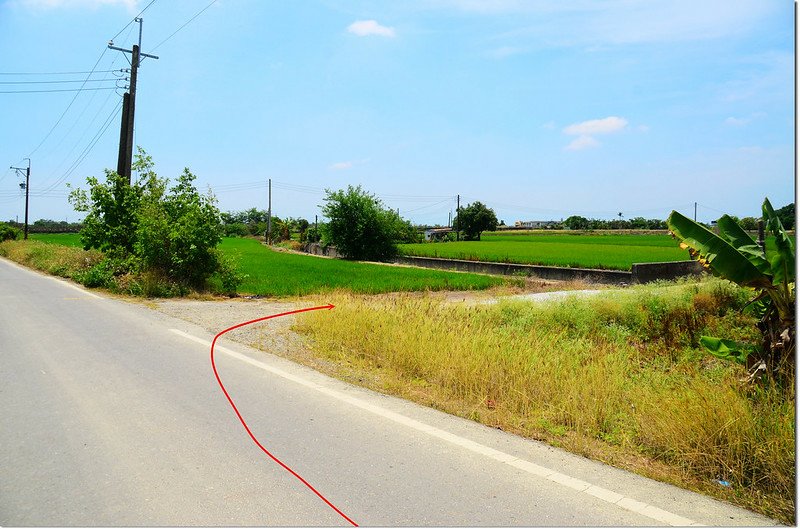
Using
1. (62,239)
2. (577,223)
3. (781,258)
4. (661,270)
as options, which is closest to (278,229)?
(62,239)

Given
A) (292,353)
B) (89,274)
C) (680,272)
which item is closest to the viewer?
(292,353)

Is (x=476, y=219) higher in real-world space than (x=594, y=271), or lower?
higher

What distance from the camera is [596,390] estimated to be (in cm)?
548

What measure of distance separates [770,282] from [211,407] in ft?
19.2

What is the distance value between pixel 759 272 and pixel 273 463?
516 centimetres

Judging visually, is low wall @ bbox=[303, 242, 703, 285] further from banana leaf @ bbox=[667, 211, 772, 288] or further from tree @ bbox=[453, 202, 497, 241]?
tree @ bbox=[453, 202, 497, 241]

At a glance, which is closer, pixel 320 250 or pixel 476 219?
pixel 320 250

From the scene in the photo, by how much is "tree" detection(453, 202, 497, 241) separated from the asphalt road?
269 ft

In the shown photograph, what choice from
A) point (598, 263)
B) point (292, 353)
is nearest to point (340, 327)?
point (292, 353)

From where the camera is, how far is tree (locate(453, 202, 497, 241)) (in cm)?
8800

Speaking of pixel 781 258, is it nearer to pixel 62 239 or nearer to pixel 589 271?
pixel 589 271

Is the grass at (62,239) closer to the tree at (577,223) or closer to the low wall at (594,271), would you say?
the low wall at (594,271)

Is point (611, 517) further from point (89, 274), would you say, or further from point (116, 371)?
point (89, 274)

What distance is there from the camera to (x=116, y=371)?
23.0 feet
